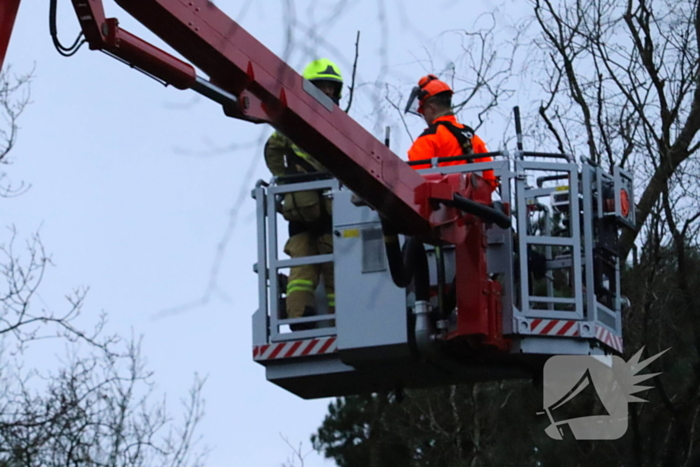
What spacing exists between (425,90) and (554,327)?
6.35ft

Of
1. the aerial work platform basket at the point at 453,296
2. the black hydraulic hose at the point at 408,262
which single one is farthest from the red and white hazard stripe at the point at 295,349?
the black hydraulic hose at the point at 408,262

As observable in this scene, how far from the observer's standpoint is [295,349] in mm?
10477

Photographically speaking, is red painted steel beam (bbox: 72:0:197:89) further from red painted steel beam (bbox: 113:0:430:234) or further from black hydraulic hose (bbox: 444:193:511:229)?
Result: black hydraulic hose (bbox: 444:193:511:229)

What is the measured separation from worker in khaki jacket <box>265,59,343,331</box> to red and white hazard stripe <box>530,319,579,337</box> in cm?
142

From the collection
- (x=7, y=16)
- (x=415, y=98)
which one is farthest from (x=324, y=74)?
(x=7, y=16)

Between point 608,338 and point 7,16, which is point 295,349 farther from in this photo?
point 7,16

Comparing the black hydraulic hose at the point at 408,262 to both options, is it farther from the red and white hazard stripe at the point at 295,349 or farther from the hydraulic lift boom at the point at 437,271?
the red and white hazard stripe at the point at 295,349

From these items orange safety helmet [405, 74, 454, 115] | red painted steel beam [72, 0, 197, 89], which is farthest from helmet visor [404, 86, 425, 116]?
red painted steel beam [72, 0, 197, 89]

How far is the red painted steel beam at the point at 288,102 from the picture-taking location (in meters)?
7.87

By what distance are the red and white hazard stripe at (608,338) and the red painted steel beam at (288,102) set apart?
56.8 inches

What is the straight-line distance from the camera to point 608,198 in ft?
35.1

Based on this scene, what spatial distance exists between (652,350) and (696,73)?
9.96ft

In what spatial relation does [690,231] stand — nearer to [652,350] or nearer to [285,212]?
[652,350]

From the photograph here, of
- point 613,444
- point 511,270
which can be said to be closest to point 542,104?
point 613,444
